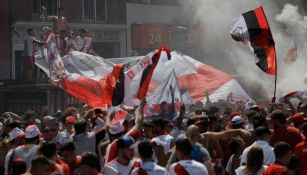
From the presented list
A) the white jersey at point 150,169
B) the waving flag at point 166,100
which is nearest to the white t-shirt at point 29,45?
the waving flag at point 166,100

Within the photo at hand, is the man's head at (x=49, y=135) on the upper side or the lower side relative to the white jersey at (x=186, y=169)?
lower

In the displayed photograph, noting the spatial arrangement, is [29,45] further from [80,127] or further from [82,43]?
[80,127]

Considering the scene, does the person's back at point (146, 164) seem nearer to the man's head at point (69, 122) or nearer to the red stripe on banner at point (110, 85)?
the man's head at point (69, 122)

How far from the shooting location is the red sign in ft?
106

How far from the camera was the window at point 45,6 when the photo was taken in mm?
28797

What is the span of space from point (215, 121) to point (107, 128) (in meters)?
1.46

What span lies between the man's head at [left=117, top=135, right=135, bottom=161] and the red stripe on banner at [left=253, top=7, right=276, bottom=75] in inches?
217

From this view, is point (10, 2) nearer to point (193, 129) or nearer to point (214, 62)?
point (214, 62)

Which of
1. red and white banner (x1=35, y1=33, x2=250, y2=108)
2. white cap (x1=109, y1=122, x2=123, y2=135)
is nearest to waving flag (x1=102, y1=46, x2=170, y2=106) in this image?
red and white banner (x1=35, y1=33, x2=250, y2=108)

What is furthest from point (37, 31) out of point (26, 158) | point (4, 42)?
point (26, 158)

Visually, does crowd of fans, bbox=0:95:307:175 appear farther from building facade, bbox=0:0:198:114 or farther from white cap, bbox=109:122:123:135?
building facade, bbox=0:0:198:114

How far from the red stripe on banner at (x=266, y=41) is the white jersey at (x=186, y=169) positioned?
5.68m

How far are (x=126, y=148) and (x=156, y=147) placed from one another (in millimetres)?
1611

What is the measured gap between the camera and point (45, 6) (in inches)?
1153
